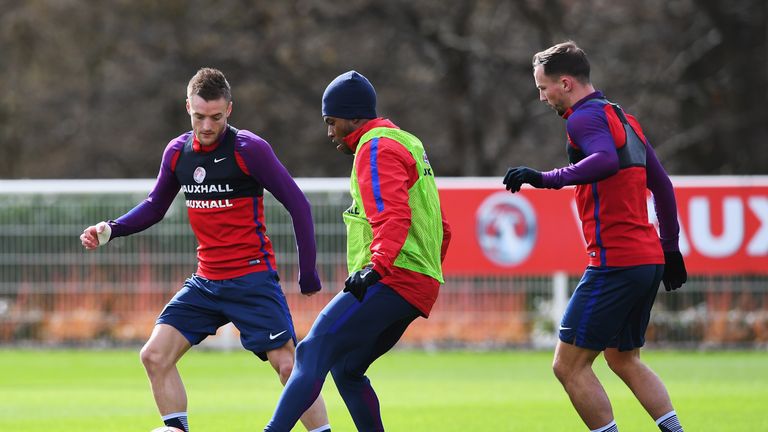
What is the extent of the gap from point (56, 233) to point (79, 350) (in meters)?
1.55

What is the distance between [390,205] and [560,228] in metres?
11.5

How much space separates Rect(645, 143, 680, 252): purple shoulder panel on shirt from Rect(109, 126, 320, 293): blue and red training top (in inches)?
75.1

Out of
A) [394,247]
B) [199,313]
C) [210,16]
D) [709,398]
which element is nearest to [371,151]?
[394,247]

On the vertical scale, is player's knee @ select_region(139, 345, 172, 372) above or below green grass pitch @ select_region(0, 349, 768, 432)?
above

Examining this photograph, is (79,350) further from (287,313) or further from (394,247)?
(394,247)

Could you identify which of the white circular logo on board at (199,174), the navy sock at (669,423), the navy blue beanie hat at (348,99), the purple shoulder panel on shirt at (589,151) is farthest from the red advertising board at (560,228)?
the navy blue beanie hat at (348,99)

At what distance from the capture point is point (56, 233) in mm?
19594

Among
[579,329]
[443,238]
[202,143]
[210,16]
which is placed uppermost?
[210,16]

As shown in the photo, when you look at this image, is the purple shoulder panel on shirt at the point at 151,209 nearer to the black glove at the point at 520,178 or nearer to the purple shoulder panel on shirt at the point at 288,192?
the purple shoulder panel on shirt at the point at 288,192

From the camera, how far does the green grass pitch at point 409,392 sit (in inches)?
438

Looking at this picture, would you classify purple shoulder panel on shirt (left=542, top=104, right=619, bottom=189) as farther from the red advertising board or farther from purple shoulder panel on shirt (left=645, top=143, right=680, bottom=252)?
the red advertising board

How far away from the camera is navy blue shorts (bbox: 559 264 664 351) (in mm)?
7875

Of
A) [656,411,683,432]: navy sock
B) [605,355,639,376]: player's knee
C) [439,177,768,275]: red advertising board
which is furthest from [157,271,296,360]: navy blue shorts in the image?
[439,177,768,275]: red advertising board

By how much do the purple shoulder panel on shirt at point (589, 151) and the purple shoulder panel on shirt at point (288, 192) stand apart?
57.6 inches
